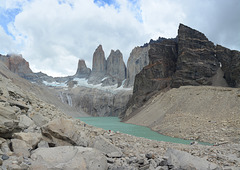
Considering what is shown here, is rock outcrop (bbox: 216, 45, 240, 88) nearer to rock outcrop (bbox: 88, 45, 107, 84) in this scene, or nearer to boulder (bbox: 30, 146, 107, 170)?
boulder (bbox: 30, 146, 107, 170)

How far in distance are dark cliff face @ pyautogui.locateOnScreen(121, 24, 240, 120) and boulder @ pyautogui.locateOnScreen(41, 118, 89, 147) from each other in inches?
1842

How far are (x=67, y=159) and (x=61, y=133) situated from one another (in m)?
1.41

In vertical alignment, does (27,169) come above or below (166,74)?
below

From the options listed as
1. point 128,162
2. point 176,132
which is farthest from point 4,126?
point 176,132

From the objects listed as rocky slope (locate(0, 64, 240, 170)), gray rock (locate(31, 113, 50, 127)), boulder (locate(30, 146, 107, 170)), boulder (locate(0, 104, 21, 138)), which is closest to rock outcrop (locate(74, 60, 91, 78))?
gray rock (locate(31, 113, 50, 127))

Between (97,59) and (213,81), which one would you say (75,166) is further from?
(97,59)

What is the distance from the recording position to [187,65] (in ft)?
174

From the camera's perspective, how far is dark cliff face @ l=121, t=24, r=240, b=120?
50.1m

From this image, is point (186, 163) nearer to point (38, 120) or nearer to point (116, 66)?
point (38, 120)

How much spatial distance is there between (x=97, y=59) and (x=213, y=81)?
405 feet

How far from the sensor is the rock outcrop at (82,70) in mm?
178875

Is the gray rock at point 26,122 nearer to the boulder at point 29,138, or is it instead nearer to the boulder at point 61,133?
the boulder at point 61,133

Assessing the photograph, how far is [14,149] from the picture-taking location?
5.07 m

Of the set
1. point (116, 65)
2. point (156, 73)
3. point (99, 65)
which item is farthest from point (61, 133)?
point (99, 65)
